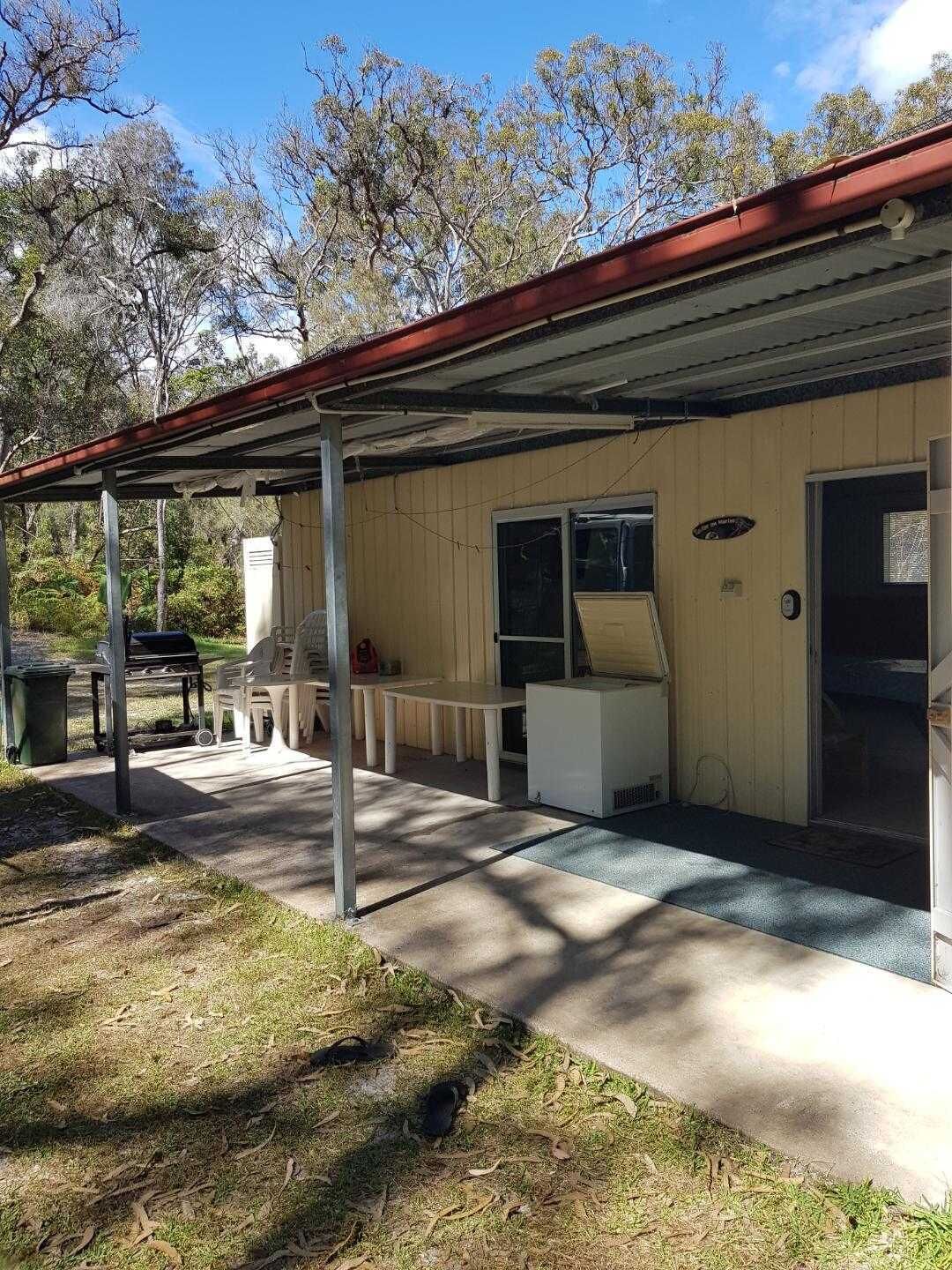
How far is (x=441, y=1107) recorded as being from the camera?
289 cm

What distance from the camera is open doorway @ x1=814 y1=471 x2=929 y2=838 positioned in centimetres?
553

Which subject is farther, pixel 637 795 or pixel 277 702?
pixel 277 702

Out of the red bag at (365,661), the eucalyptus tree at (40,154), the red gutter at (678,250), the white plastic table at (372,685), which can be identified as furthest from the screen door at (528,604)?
the eucalyptus tree at (40,154)

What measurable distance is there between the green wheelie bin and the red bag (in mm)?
2292

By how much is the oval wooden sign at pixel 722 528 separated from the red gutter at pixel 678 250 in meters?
2.50

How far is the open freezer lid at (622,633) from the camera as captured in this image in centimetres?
590

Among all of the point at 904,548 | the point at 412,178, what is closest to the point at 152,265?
the point at 412,178

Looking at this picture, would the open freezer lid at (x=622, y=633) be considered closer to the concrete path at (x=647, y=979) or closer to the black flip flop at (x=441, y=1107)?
the concrete path at (x=647, y=979)

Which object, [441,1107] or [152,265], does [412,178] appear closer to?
[152,265]

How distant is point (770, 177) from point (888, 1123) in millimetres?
18330

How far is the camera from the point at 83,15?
618 inches

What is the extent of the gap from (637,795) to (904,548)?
4.09m

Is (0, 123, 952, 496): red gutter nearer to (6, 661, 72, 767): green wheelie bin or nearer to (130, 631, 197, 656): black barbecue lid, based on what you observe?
(6, 661, 72, 767): green wheelie bin

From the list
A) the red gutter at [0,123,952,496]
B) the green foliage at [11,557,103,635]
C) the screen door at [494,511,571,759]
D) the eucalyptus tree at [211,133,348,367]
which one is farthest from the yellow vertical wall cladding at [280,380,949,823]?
the eucalyptus tree at [211,133,348,367]
